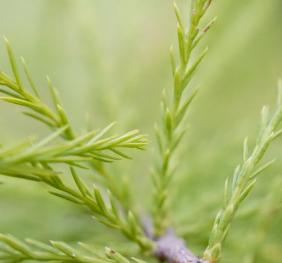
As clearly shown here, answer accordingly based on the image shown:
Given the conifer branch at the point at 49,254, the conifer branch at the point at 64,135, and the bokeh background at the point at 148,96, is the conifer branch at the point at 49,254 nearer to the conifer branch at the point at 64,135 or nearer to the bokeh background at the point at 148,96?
the conifer branch at the point at 64,135

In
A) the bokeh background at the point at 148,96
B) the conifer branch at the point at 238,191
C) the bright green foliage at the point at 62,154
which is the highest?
the bright green foliage at the point at 62,154

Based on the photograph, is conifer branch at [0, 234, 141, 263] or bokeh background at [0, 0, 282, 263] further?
bokeh background at [0, 0, 282, 263]

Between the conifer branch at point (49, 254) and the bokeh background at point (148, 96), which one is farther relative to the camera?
the bokeh background at point (148, 96)

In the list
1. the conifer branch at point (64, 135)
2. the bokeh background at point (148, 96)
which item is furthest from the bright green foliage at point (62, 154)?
the bokeh background at point (148, 96)

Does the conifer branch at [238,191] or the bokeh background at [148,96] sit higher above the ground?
the conifer branch at [238,191]

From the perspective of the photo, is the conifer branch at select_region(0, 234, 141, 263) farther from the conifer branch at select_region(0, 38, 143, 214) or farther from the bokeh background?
the bokeh background

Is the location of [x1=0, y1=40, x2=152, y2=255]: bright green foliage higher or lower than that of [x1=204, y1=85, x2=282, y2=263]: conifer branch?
higher

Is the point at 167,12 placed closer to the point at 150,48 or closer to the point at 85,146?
the point at 150,48

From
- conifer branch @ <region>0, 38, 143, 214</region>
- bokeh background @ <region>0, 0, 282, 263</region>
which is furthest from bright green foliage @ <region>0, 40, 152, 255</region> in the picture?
bokeh background @ <region>0, 0, 282, 263</region>
